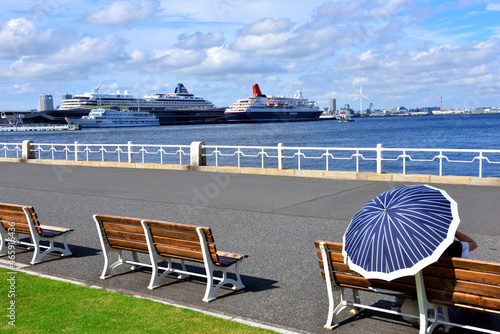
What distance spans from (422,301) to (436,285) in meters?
0.19

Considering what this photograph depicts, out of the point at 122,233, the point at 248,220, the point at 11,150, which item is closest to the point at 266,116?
the point at 11,150

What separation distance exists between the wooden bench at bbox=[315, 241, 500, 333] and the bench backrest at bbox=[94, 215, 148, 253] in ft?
7.34

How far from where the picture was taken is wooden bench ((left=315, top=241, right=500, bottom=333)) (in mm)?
3783

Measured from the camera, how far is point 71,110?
13275 centimetres

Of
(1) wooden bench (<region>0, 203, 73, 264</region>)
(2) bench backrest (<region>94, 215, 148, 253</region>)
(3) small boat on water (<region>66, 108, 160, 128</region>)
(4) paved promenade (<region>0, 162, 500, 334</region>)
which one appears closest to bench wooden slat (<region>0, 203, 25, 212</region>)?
(1) wooden bench (<region>0, 203, 73, 264</region>)

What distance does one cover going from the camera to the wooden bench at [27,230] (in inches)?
274

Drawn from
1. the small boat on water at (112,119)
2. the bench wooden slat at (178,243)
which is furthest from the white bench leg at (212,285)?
the small boat on water at (112,119)

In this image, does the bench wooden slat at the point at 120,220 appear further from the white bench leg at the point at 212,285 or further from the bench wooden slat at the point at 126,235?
the white bench leg at the point at 212,285

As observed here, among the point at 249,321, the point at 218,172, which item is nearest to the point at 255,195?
the point at 218,172

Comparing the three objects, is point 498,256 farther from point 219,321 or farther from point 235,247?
point 219,321

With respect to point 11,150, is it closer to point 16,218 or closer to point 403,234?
point 16,218

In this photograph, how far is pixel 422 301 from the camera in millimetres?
4113

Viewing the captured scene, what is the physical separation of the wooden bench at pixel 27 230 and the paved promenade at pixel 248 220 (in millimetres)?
178

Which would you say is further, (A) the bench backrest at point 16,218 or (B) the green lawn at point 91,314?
(A) the bench backrest at point 16,218
